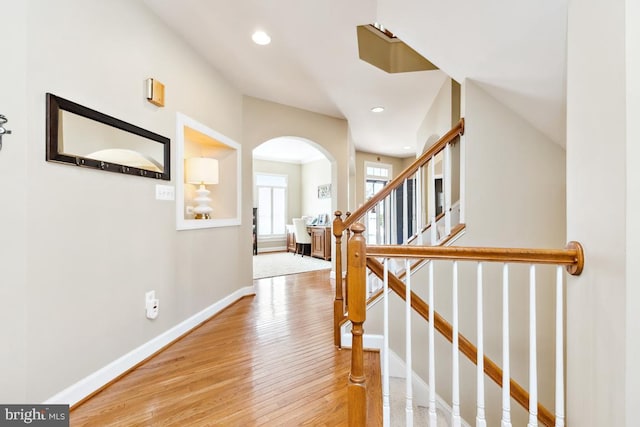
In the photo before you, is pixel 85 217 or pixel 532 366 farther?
pixel 85 217

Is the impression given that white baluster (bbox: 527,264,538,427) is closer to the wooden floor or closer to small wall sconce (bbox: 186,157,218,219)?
the wooden floor

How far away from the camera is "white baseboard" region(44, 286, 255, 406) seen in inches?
59.6

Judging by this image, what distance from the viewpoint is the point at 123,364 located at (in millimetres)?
1840

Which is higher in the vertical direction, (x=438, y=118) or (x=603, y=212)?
(x=438, y=118)

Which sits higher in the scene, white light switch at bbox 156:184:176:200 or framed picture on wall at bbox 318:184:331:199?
framed picture on wall at bbox 318:184:331:199

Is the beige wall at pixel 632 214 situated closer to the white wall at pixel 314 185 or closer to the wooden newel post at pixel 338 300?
the wooden newel post at pixel 338 300

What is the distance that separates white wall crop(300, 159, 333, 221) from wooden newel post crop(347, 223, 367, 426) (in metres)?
6.19

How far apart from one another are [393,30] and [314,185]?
19.3 ft

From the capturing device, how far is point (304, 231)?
22.6 ft

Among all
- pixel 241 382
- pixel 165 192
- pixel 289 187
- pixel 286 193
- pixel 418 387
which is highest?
pixel 289 187

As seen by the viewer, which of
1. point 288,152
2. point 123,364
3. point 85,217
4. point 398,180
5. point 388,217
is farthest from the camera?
point 288,152

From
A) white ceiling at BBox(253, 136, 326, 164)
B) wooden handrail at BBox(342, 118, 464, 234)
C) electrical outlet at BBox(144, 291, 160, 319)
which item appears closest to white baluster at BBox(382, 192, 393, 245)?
wooden handrail at BBox(342, 118, 464, 234)

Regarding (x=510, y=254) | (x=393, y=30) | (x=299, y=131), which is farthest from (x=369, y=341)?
(x=299, y=131)

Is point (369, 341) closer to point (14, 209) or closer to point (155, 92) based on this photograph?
point (14, 209)
